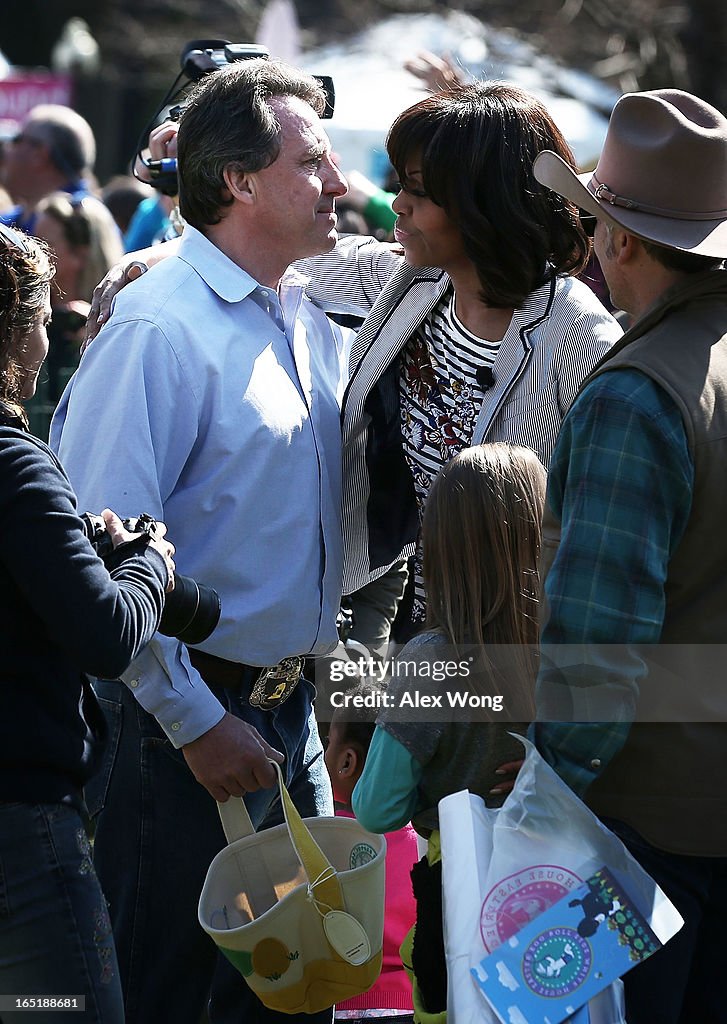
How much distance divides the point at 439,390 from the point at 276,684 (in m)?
0.77

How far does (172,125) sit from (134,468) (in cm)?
153

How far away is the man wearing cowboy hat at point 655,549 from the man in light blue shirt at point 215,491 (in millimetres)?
745

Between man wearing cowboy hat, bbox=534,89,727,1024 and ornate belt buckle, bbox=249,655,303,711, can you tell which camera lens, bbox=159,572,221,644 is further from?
man wearing cowboy hat, bbox=534,89,727,1024

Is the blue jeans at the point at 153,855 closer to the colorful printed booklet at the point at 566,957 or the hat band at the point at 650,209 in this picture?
the colorful printed booklet at the point at 566,957

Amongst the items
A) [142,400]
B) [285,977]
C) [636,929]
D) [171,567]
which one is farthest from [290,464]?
[636,929]

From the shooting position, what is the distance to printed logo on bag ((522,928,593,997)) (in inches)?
74.5

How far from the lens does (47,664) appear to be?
2.18m

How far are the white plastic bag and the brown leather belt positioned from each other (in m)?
0.81

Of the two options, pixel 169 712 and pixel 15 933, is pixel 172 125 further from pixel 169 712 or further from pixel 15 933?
pixel 15 933

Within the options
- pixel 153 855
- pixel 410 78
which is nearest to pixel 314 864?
pixel 153 855

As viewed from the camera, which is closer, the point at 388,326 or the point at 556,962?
the point at 556,962

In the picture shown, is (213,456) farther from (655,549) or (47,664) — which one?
(655,549)

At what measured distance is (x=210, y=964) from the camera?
2.77 m

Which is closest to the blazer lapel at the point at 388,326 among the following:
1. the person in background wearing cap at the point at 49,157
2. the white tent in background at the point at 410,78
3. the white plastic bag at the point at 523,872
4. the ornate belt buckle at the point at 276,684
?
the ornate belt buckle at the point at 276,684
